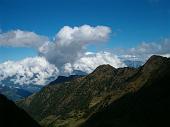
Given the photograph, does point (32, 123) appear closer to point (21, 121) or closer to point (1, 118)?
point (21, 121)

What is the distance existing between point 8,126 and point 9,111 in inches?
651

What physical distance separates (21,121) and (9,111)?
8982 mm

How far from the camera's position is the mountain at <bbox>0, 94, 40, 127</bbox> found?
158m

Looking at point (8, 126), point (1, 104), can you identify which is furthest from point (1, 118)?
point (1, 104)

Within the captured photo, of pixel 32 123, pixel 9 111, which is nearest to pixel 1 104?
pixel 9 111

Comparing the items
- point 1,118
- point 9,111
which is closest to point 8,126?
point 1,118

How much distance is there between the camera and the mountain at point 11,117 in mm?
158438

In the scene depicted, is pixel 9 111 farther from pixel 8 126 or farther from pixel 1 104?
pixel 8 126

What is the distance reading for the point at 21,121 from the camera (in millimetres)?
167500

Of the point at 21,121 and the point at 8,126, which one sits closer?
the point at 8,126

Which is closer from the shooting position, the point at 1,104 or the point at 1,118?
the point at 1,118

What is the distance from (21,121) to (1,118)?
13057mm

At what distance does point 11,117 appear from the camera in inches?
6496

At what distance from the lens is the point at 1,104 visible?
173m
